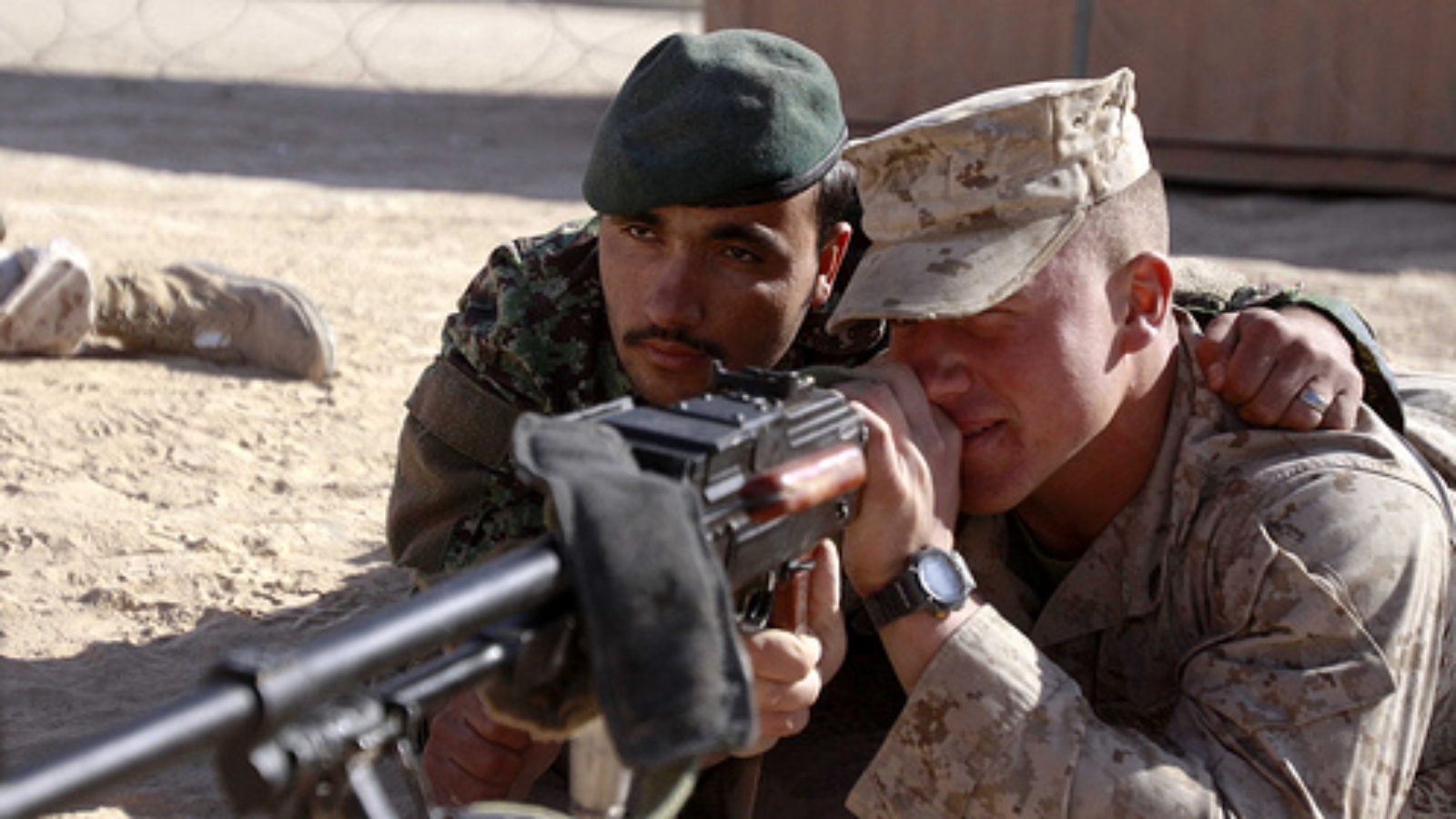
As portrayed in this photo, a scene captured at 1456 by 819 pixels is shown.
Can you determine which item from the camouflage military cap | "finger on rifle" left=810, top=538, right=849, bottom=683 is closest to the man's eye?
the camouflage military cap

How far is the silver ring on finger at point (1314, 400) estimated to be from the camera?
2414mm

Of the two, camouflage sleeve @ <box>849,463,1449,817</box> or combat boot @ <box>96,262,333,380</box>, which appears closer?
camouflage sleeve @ <box>849,463,1449,817</box>

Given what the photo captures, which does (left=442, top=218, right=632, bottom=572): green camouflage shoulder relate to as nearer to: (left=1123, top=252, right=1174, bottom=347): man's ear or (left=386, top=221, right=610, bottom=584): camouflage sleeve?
(left=386, top=221, right=610, bottom=584): camouflage sleeve

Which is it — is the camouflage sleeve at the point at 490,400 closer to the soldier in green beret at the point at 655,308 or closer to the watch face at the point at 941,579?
the soldier in green beret at the point at 655,308

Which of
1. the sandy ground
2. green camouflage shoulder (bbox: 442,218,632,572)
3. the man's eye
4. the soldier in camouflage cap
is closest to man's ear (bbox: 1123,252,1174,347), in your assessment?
the soldier in camouflage cap

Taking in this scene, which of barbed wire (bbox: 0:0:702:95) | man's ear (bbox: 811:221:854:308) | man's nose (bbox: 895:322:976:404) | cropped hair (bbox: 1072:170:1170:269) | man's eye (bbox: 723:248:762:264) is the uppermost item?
cropped hair (bbox: 1072:170:1170:269)

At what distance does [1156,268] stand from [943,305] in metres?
0.40

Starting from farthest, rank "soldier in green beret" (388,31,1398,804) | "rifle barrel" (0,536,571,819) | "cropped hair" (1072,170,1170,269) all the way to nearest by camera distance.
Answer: "soldier in green beret" (388,31,1398,804)
"cropped hair" (1072,170,1170,269)
"rifle barrel" (0,536,571,819)

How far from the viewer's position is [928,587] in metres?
2.16

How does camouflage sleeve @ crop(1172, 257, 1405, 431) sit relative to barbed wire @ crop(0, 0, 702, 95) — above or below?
above

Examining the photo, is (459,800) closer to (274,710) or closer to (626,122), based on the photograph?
(626,122)

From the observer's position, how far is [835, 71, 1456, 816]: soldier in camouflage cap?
84.7 inches

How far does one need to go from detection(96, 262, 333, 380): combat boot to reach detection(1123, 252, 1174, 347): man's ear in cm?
344

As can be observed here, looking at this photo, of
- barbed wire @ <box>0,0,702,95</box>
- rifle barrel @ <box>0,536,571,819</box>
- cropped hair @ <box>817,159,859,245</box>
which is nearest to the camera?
rifle barrel @ <box>0,536,571,819</box>
